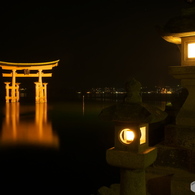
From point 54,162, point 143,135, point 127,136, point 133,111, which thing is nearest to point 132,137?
point 127,136

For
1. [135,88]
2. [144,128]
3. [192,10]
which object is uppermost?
[192,10]

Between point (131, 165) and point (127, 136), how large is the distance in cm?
29

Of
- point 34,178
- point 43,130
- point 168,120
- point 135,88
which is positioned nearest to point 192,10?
point 135,88

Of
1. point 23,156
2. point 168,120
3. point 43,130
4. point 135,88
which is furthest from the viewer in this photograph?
point 43,130

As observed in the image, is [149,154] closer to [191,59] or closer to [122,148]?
[122,148]

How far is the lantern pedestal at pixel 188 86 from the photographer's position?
3441 millimetres

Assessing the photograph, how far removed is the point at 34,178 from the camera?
4254mm

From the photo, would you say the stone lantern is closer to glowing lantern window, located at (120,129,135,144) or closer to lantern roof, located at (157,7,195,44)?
glowing lantern window, located at (120,129,135,144)

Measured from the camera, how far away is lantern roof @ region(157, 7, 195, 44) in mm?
3449

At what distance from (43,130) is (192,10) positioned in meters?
6.62

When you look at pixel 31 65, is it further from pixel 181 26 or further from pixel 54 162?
pixel 181 26

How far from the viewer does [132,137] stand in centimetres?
259

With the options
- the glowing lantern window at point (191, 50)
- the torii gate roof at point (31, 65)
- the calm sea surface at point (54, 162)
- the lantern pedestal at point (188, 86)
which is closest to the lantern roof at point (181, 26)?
the glowing lantern window at point (191, 50)

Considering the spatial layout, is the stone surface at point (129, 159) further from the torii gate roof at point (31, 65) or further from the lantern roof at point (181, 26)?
the torii gate roof at point (31, 65)
